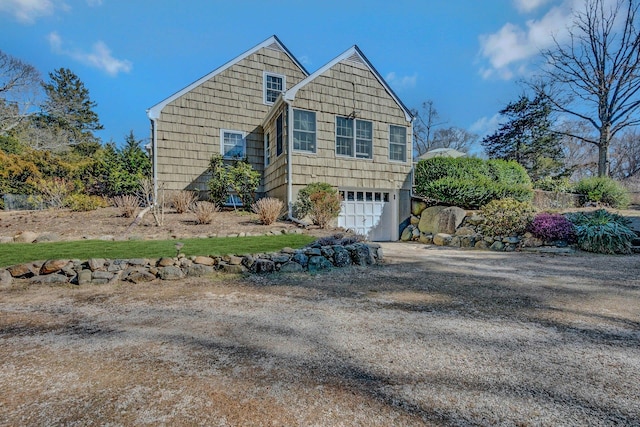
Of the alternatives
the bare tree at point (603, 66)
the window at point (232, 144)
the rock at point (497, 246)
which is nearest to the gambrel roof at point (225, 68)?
the window at point (232, 144)

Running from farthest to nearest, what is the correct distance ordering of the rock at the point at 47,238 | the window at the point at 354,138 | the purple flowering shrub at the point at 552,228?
1. the window at the point at 354,138
2. the purple flowering shrub at the point at 552,228
3. the rock at the point at 47,238

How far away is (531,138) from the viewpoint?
2008 cm

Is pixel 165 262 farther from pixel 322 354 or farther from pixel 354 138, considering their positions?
pixel 354 138

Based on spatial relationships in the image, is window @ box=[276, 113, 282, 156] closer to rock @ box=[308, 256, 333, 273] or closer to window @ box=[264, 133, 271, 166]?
window @ box=[264, 133, 271, 166]

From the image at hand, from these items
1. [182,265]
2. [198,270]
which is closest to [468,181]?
[198,270]

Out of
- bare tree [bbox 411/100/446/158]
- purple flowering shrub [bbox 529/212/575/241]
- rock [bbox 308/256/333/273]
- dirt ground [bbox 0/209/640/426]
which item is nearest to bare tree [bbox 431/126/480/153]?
bare tree [bbox 411/100/446/158]

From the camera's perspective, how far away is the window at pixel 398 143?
1102cm

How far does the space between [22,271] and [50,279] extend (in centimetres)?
42

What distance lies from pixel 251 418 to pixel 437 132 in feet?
102

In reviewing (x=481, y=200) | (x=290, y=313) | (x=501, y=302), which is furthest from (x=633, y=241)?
(x=290, y=313)

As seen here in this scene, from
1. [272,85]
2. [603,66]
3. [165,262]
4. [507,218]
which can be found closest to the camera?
[165,262]

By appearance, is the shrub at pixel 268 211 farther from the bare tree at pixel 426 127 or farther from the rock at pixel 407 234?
the bare tree at pixel 426 127

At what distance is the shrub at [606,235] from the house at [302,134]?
200 inches

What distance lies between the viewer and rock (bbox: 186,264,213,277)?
15.1ft
